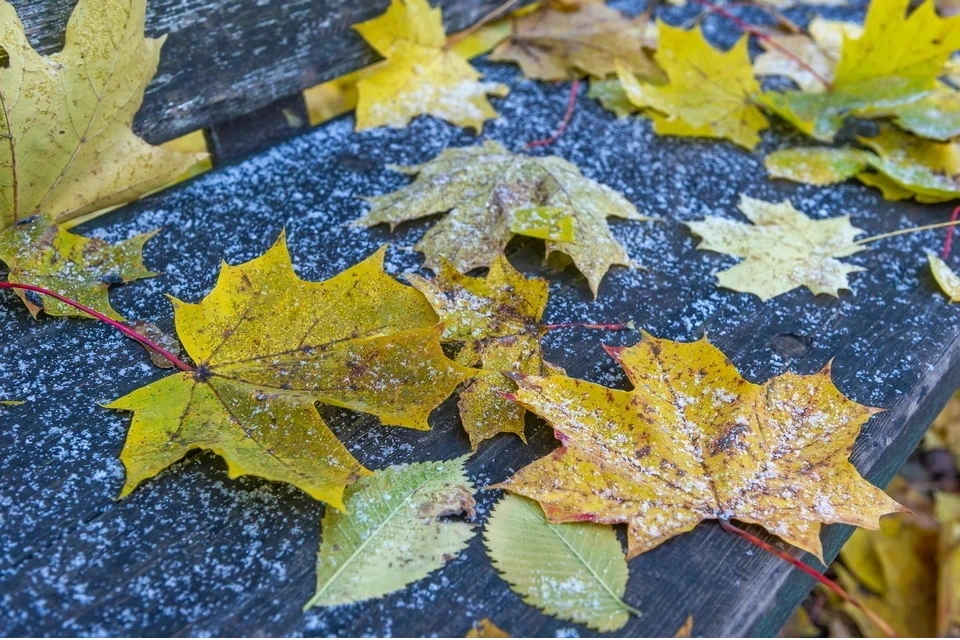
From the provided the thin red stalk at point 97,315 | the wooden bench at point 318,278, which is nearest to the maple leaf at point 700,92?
the wooden bench at point 318,278

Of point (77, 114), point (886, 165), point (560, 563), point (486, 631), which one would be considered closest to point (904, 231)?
point (886, 165)

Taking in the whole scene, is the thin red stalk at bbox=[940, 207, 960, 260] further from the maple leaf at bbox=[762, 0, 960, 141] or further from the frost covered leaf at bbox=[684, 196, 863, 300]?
the maple leaf at bbox=[762, 0, 960, 141]

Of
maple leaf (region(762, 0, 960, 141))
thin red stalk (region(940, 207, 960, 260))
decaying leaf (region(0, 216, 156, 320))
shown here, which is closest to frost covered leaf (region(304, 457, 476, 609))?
decaying leaf (region(0, 216, 156, 320))

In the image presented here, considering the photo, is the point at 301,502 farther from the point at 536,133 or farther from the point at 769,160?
the point at 769,160

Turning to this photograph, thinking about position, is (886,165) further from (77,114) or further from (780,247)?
(77,114)

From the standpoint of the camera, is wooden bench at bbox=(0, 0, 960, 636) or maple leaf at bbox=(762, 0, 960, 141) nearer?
wooden bench at bbox=(0, 0, 960, 636)

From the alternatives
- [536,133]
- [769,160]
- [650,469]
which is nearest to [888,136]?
[769,160]
